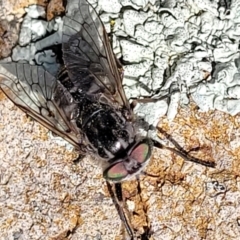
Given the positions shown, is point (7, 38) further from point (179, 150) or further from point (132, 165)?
point (179, 150)

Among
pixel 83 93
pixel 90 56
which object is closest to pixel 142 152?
pixel 83 93

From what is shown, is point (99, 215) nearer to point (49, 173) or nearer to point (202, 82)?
point (49, 173)

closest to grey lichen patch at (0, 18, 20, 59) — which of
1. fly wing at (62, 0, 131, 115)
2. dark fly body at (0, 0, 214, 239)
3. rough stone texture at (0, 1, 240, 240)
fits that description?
dark fly body at (0, 0, 214, 239)

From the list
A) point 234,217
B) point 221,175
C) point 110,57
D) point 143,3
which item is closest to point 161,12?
point 143,3

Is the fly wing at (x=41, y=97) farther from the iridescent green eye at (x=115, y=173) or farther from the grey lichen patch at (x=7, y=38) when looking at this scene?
the iridescent green eye at (x=115, y=173)

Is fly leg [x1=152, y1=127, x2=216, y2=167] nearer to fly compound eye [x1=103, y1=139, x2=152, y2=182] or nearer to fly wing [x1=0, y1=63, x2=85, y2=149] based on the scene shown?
fly compound eye [x1=103, y1=139, x2=152, y2=182]
